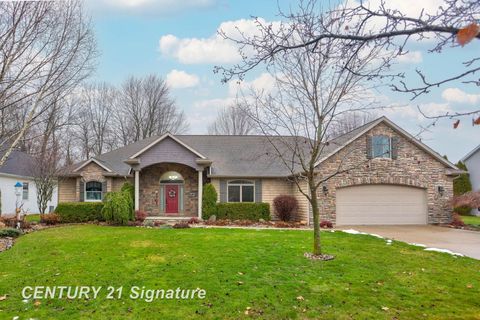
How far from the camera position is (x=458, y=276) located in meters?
7.95

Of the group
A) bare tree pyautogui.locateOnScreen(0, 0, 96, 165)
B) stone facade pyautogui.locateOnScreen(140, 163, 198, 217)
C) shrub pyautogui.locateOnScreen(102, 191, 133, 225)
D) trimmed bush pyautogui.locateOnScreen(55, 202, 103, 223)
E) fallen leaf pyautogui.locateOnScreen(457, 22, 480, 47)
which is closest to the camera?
fallen leaf pyautogui.locateOnScreen(457, 22, 480, 47)

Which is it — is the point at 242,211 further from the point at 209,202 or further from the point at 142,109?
the point at 142,109

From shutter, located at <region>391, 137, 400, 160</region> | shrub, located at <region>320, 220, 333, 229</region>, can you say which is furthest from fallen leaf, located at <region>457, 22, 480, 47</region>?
shutter, located at <region>391, 137, 400, 160</region>

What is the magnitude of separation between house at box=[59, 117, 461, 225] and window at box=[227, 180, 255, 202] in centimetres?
5

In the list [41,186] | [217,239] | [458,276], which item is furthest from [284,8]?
[41,186]

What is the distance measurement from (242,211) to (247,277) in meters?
11.7

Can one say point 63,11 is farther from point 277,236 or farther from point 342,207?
point 342,207

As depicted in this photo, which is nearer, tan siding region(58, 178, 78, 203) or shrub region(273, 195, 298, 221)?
shrub region(273, 195, 298, 221)

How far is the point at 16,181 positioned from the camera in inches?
1052

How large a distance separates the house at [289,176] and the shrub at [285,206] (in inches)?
14.7

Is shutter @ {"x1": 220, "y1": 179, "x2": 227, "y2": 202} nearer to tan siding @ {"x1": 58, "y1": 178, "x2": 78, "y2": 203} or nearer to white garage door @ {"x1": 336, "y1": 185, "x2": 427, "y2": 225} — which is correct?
white garage door @ {"x1": 336, "y1": 185, "x2": 427, "y2": 225}

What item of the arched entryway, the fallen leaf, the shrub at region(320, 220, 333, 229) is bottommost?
the shrub at region(320, 220, 333, 229)

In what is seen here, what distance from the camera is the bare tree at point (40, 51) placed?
10.9 m

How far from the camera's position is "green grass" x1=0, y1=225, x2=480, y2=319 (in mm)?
6004
